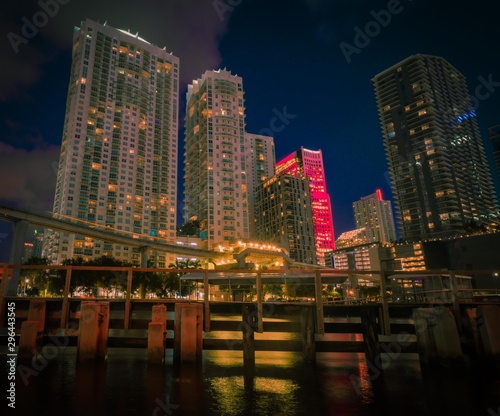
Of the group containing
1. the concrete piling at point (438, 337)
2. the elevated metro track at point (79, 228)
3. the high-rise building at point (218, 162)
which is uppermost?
the high-rise building at point (218, 162)

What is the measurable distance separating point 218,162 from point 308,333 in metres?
136

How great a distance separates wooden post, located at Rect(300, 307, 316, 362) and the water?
62 centimetres

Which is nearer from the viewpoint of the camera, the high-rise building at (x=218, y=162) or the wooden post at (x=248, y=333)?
the wooden post at (x=248, y=333)

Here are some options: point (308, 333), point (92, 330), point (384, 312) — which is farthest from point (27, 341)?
point (384, 312)

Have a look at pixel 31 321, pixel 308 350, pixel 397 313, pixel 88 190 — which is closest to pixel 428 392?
pixel 397 313

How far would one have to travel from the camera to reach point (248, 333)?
17.9 metres

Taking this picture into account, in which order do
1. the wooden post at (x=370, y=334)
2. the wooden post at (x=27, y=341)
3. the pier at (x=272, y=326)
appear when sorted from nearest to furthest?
1. the pier at (x=272, y=326)
2. the wooden post at (x=27, y=341)
3. the wooden post at (x=370, y=334)

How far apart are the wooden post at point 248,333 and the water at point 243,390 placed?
2.66ft

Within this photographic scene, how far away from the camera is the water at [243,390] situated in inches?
461

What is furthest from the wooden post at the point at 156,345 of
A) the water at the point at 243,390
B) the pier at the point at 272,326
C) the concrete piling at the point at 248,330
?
the concrete piling at the point at 248,330

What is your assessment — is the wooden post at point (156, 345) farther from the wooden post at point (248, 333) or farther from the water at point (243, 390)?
the wooden post at point (248, 333)

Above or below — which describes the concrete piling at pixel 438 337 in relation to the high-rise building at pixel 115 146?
below

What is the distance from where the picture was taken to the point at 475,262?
329 feet

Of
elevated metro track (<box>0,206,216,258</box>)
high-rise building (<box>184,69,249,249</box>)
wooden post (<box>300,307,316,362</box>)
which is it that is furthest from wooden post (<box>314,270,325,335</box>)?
high-rise building (<box>184,69,249,249</box>)
